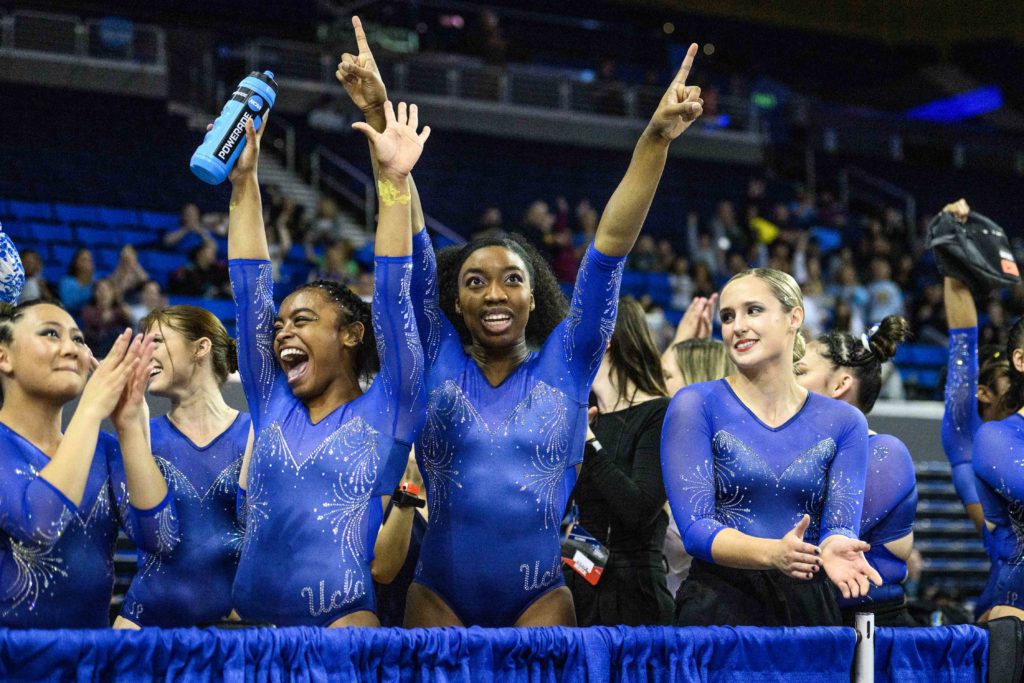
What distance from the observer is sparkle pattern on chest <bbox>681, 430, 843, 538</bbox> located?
8.14 ft

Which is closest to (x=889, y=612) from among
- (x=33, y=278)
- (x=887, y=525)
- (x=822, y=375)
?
(x=887, y=525)

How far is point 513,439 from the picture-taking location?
2.48 metres

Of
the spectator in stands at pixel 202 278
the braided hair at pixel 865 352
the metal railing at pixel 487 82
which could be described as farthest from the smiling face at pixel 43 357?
the metal railing at pixel 487 82

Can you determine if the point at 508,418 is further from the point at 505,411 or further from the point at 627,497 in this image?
the point at 627,497

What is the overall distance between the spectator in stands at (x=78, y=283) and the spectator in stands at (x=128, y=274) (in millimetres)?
211

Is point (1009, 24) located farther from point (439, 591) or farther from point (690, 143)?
point (439, 591)

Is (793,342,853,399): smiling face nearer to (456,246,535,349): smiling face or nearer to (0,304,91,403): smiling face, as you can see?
(456,246,535,349): smiling face

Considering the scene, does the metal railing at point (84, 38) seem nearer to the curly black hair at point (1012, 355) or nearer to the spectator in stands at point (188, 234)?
the spectator in stands at point (188, 234)

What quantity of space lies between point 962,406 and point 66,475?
2522mm

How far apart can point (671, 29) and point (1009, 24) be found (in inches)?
176

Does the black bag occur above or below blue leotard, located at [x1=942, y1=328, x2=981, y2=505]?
above

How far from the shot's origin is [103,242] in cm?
695

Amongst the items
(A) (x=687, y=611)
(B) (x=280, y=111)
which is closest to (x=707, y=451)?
(A) (x=687, y=611)

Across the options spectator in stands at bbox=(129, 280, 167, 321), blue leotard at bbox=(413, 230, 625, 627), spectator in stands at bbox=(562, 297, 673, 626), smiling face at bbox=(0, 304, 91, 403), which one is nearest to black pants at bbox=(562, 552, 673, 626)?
spectator in stands at bbox=(562, 297, 673, 626)
